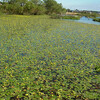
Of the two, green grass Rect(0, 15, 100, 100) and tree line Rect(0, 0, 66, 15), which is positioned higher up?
tree line Rect(0, 0, 66, 15)

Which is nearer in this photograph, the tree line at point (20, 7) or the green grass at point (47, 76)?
the green grass at point (47, 76)

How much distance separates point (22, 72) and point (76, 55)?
3.89 meters

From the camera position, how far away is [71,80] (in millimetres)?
4895

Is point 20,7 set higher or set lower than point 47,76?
higher

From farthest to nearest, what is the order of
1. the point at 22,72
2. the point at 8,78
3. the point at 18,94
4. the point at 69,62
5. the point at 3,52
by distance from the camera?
1. the point at 3,52
2. the point at 69,62
3. the point at 22,72
4. the point at 8,78
5. the point at 18,94

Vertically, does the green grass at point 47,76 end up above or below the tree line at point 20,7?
below

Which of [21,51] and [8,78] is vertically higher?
[21,51]

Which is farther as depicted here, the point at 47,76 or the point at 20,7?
the point at 20,7

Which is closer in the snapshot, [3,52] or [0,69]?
[0,69]

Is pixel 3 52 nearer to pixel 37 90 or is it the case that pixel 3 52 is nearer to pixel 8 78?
pixel 8 78

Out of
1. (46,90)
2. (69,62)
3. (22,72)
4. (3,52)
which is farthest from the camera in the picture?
(3,52)

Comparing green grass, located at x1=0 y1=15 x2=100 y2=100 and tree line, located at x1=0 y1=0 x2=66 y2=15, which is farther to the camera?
tree line, located at x1=0 y1=0 x2=66 y2=15

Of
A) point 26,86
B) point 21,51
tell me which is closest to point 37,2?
point 21,51

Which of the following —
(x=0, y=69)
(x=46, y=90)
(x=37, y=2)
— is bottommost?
(x=46, y=90)
